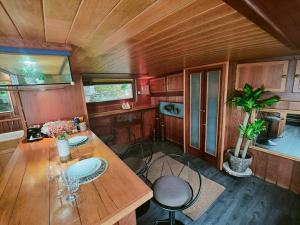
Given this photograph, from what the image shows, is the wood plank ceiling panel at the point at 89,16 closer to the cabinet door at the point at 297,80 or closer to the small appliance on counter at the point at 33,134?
the small appliance on counter at the point at 33,134

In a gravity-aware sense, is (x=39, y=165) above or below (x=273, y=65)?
below

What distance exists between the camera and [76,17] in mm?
806

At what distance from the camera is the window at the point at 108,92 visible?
12.4 feet

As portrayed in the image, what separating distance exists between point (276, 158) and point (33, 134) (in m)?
3.85

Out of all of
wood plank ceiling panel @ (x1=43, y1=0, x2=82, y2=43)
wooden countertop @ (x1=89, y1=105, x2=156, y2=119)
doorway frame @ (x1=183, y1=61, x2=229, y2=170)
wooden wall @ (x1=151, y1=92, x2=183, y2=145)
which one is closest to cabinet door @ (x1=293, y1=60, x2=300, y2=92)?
doorway frame @ (x1=183, y1=61, x2=229, y2=170)

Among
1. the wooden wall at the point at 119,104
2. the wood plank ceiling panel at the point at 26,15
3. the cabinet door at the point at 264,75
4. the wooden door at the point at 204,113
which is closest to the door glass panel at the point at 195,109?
the wooden door at the point at 204,113

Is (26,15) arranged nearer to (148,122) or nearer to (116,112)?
(116,112)

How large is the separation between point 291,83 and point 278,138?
3.21 ft

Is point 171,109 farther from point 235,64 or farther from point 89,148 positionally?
point 89,148

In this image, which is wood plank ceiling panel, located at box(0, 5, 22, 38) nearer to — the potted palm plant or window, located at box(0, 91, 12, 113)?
the potted palm plant

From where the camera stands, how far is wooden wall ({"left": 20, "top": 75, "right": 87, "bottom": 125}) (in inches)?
84.7

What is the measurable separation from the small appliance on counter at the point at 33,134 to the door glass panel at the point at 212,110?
308 cm

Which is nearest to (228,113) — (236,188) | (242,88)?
(242,88)

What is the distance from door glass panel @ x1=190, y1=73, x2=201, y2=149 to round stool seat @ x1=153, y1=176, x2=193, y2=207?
196 centimetres
